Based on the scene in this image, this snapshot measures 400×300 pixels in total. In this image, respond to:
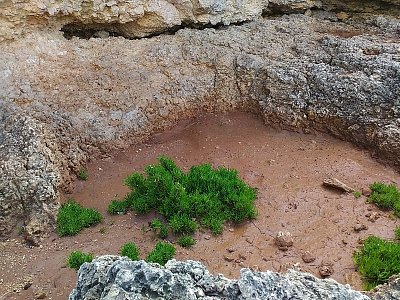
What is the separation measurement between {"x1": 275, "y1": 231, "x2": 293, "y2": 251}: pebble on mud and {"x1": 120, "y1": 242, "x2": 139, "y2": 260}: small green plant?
6.20ft

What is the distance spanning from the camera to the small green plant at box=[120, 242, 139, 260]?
641 centimetres

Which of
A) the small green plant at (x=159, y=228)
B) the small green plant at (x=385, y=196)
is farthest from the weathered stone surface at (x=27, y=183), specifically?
the small green plant at (x=385, y=196)

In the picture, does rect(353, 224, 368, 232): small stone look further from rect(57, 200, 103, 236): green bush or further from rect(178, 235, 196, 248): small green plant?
rect(57, 200, 103, 236): green bush

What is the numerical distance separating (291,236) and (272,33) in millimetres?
4908

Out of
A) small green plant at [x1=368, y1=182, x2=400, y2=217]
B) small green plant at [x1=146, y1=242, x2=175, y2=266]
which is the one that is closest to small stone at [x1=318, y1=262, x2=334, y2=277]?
small green plant at [x1=368, y1=182, x2=400, y2=217]

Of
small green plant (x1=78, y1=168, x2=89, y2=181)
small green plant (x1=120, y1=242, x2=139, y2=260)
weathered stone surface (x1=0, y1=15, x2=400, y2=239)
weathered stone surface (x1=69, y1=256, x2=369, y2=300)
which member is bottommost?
small green plant (x1=78, y1=168, x2=89, y2=181)

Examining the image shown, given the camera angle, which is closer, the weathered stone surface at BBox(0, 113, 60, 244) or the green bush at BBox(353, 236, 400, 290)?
the green bush at BBox(353, 236, 400, 290)

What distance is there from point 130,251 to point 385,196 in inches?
151

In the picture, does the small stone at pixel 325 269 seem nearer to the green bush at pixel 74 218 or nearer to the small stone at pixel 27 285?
the green bush at pixel 74 218

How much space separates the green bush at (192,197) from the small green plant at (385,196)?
1.83 metres

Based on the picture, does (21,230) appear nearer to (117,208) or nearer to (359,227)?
(117,208)

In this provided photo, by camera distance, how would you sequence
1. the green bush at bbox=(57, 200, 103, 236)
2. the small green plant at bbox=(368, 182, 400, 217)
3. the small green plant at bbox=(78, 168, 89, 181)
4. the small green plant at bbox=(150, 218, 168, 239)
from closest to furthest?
the small green plant at bbox=(150, 218, 168, 239)
the green bush at bbox=(57, 200, 103, 236)
the small green plant at bbox=(368, 182, 400, 217)
the small green plant at bbox=(78, 168, 89, 181)

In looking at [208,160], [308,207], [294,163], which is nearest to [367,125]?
[294,163]

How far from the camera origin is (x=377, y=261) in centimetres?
611
